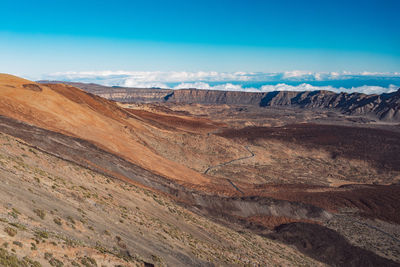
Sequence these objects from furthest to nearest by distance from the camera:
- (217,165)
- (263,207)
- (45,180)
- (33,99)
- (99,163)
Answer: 1. (217,165)
2. (33,99)
3. (263,207)
4. (99,163)
5. (45,180)

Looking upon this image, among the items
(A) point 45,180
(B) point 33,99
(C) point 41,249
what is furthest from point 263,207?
(B) point 33,99

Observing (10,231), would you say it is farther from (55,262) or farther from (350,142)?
(350,142)

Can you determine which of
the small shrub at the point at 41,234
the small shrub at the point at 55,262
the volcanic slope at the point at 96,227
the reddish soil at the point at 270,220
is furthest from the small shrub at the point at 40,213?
the reddish soil at the point at 270,220

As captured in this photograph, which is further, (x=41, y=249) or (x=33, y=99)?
(x=33, y=99)

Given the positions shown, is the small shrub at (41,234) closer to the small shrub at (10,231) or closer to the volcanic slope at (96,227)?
the volcanic slope at (96,227)

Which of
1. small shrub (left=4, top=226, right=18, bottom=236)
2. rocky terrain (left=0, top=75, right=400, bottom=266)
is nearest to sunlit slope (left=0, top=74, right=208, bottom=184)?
rocky terrain (left=0, top=75, right=400, bottom=266)

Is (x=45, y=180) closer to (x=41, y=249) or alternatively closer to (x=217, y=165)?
(x=41, y=249)

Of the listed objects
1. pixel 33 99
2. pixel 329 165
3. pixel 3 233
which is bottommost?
pixel 329 165

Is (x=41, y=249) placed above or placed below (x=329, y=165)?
above

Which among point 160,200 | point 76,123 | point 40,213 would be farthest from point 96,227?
point 76,123
